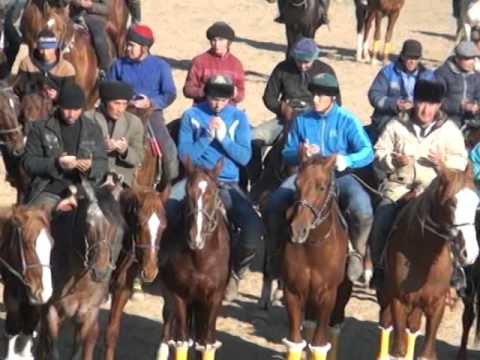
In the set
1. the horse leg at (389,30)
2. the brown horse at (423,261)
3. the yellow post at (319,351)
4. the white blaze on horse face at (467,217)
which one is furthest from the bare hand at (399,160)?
the horse leg at (389,30)

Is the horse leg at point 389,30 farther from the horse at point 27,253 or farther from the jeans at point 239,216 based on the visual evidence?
the horse at point 27,253

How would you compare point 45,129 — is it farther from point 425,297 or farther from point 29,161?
point 425,297

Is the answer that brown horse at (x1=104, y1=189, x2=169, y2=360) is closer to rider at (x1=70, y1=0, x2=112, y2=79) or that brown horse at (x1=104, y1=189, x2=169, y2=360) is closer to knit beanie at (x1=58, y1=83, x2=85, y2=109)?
knit beanie at (x1=58, y1=83, x2=85, y2=109)

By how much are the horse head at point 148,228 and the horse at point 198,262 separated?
23cm

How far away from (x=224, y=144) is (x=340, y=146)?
1.04m

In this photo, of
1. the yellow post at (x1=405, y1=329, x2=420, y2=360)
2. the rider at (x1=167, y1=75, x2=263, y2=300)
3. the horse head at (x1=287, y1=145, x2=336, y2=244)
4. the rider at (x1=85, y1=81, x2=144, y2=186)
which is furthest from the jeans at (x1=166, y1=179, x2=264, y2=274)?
the yellow post at (x1=405, y1=329, x2=420, y2=360)

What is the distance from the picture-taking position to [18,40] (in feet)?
62.0

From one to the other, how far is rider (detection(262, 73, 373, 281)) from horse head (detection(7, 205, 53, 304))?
221 cm

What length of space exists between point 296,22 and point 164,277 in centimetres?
1244

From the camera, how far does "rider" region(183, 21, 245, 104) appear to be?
50.4 feet

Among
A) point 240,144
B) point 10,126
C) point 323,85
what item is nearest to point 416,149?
point 323,85

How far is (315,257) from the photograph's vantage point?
12289 mm

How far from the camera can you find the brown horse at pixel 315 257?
38.8ft

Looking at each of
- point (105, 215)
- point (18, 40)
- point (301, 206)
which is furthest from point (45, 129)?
point (18, 40)
